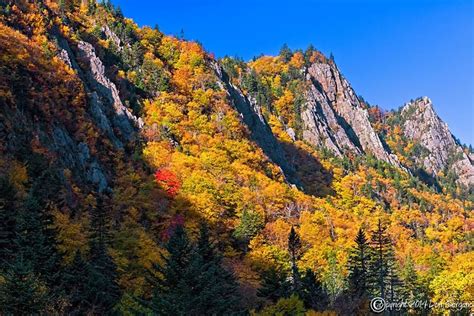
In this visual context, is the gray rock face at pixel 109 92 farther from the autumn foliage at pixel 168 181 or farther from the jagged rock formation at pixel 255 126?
the jagged rock formation at pixel 255 126

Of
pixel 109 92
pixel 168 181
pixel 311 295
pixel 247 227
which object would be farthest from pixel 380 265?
pixel 109 92

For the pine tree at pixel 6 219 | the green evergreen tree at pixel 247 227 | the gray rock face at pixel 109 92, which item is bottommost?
the pine tree at pixel 6 219

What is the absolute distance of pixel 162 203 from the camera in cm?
8244

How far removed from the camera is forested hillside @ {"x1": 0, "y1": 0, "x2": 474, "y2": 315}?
119ft

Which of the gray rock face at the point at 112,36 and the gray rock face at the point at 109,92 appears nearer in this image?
the gray rock face at the point at 109,92

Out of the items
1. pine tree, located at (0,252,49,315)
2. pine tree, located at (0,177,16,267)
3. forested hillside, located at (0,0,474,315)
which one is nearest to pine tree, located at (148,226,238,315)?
forested hillside, located at (0,0,474,315)

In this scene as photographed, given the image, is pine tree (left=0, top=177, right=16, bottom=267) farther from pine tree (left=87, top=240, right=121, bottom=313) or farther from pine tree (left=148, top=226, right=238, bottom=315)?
pine tree (left=148, top=226, right=238, bottom=315)

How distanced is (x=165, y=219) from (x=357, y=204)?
78465 millimetres

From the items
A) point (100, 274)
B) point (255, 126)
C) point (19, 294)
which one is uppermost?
point (255, 126)

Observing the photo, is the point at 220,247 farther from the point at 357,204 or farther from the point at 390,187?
the point at 390,187

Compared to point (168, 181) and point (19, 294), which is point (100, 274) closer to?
point (19, 294)

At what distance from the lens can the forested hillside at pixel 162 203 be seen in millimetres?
36375

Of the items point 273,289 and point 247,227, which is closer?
point 273,289

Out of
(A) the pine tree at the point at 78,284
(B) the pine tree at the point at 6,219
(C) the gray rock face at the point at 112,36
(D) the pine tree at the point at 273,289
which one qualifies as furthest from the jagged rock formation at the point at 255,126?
(A) the pine tree at the point at 78,284
